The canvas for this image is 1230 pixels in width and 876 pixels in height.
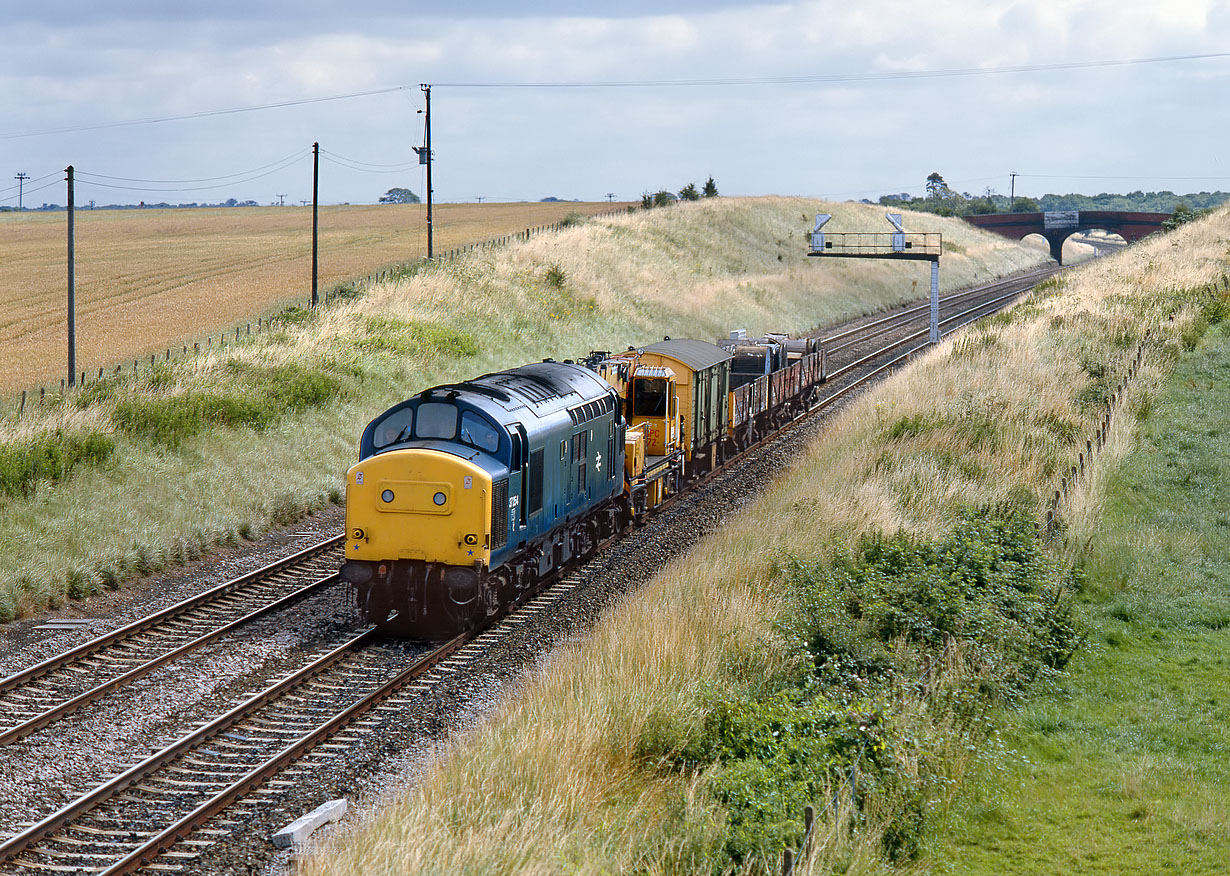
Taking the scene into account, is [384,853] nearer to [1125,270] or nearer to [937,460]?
[937,460]

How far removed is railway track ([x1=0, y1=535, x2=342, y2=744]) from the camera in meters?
12.8

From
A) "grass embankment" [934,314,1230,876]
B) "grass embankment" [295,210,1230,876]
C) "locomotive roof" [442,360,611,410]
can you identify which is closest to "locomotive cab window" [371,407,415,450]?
"locomotive roof" [442,360,611,410]

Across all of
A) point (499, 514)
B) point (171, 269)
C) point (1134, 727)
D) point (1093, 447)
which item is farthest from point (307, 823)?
point (171, 269)

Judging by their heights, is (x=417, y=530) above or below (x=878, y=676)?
above

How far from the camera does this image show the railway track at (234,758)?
957 cm

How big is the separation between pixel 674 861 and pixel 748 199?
9380 cm

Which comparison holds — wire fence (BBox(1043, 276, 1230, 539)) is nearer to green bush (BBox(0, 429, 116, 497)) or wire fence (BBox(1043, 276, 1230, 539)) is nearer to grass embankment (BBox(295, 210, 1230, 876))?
grass embankment (BBox(295, 210, 1230, 876))

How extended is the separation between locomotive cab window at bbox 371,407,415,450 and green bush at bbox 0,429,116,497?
7098 millimetres

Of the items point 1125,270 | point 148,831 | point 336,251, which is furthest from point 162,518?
point 336,251

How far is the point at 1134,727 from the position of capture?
1210cm

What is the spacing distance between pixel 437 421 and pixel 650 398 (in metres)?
9.52

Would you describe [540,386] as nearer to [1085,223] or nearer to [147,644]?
[147,644]

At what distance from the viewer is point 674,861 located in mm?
8148

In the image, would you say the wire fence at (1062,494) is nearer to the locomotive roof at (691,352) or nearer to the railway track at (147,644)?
the locomotive roof at (691,352)
